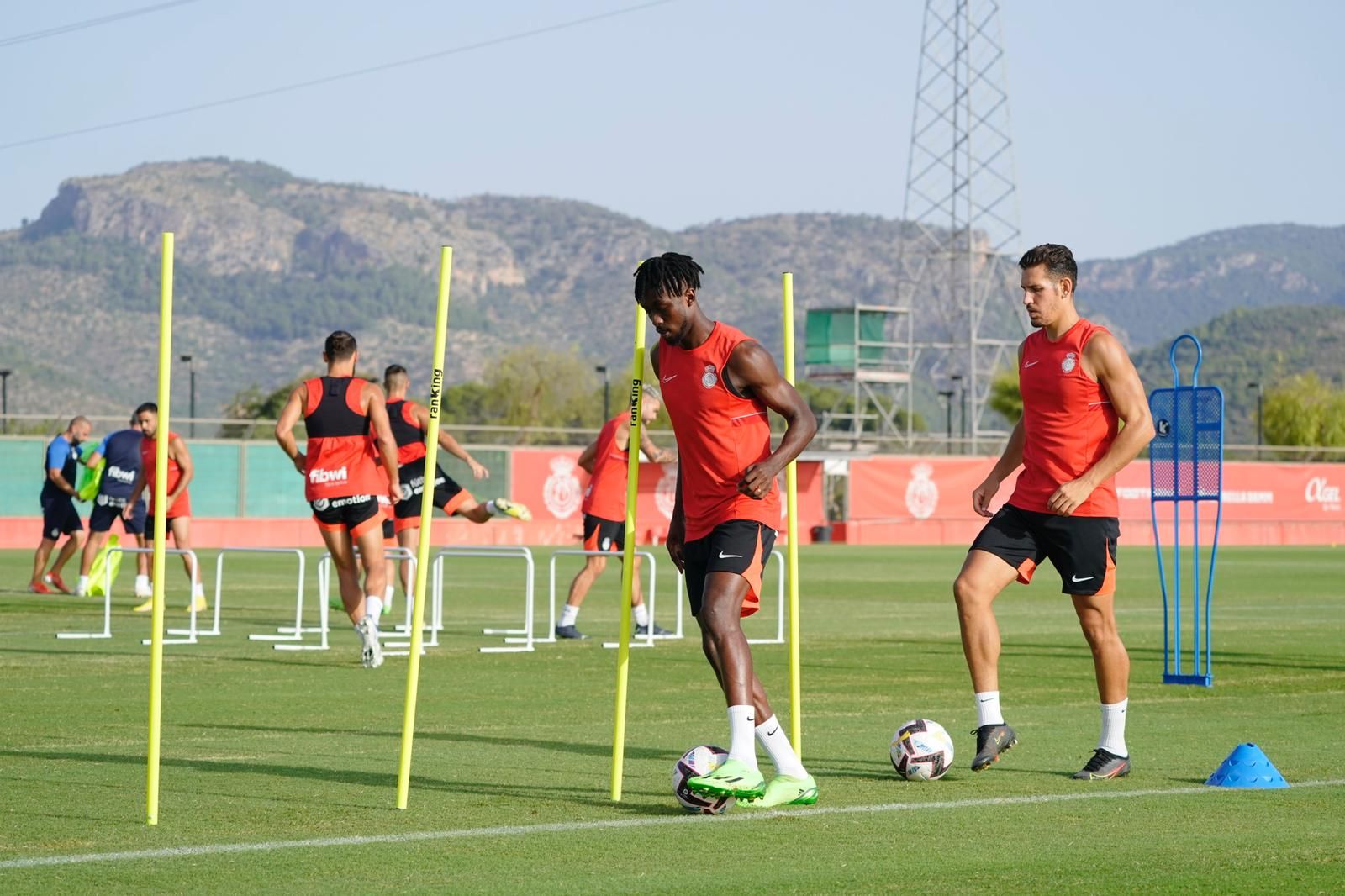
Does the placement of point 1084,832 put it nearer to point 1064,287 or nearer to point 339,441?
point 1064,287

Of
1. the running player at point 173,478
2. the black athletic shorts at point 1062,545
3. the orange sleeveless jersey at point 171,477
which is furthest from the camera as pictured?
the orange sleeveless jersey at point 171,477

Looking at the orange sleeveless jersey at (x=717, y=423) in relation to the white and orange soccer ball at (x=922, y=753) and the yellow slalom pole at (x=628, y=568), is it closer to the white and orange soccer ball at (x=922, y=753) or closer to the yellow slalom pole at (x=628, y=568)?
the yellow slalom pole at (x=628, y=568)

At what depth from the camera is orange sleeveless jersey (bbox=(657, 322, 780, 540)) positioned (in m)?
7.95

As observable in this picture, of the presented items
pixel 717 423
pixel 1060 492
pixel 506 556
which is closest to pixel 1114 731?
pixel 1060 492

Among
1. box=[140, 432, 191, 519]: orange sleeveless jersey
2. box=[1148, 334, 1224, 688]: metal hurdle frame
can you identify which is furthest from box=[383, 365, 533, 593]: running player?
box=[1148, 334, 1224, 688]: metal hurdle frame

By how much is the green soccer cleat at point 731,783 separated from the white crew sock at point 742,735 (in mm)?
29

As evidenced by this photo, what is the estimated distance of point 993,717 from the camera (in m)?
9.02

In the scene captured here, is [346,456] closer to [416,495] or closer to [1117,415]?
[416,495]

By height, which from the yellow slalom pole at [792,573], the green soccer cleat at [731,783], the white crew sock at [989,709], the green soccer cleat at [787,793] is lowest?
the green soccer cleat at [787,793]

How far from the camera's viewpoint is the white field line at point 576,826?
6566 mm

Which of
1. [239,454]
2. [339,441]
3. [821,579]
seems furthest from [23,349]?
[339,441]

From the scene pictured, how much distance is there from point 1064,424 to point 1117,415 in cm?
26

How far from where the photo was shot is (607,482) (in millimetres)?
17781

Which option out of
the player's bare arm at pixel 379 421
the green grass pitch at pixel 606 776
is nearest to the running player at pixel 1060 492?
the green grass pitch at pixel 606 776
